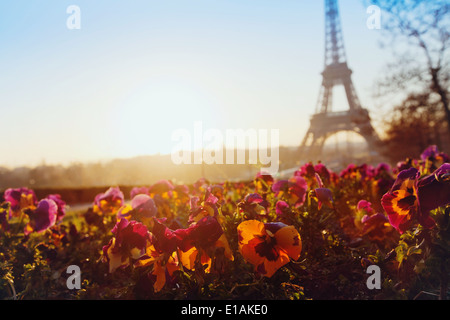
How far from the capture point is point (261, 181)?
9.11 feet

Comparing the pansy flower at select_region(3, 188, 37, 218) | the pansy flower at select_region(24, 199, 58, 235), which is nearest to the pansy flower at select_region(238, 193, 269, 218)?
the pansy flower at select_region(24, 199, 58, 235)

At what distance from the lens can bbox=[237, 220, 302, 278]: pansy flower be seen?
1.30 m

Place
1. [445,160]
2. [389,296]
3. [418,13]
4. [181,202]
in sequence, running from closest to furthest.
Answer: [389,296], [181,202], [445,160], [418,13]

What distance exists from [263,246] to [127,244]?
54 cm

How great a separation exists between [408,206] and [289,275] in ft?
2.02

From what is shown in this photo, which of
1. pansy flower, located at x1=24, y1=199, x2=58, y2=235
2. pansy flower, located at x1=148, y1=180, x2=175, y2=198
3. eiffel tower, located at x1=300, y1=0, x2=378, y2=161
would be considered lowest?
pansy flower, located at x1=24, y1=199, x2=58, y2=235

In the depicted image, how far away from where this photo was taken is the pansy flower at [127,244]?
1400 millimetres

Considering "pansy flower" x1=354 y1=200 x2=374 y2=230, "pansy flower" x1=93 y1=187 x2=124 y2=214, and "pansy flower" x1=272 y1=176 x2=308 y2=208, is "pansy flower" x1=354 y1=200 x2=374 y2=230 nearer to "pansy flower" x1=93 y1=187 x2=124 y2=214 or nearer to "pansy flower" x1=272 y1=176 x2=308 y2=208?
"pansy flower" x1=272 y1=176 x2=308 y2=208

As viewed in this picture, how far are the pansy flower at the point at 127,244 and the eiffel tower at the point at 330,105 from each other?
100 ft

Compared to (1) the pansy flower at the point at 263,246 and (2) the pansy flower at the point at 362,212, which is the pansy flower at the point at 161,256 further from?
(2) the pansy flower at the point at 362,212

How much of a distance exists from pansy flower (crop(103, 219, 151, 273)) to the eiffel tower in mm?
30529

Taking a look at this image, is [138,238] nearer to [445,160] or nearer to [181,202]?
[181,202]

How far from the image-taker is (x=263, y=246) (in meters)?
1.32
